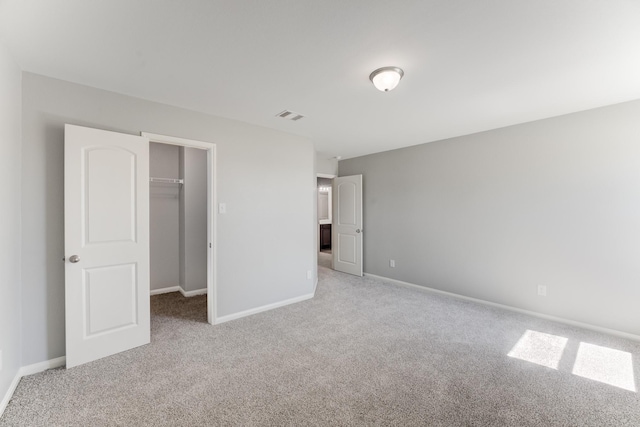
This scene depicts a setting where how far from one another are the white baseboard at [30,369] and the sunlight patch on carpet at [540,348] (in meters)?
3.85

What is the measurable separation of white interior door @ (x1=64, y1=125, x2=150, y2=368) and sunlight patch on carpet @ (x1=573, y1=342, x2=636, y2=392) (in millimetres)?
3845

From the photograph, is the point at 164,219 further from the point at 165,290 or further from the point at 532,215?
the point at 532,215

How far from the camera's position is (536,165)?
133 inches

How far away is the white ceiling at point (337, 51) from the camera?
152 cm

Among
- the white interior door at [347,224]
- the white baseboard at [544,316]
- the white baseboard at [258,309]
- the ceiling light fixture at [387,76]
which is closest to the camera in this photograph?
the ceiling light fixture at [387,76]

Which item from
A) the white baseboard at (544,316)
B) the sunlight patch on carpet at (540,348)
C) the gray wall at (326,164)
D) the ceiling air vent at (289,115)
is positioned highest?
the ceiling air vent at (289,115)

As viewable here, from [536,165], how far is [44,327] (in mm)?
5226

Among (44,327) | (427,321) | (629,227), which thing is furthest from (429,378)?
(44,327)

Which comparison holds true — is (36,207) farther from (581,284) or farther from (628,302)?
(628,302)

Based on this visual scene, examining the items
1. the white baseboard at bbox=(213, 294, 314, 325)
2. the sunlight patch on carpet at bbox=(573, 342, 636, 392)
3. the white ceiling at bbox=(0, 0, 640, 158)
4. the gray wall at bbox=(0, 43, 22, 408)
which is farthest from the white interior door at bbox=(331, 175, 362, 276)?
the gray wall at bbox=(0, 43, 22, 408)

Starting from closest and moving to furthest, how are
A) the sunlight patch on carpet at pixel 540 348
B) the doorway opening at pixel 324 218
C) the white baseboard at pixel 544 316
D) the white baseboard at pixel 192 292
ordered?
the sunlight patch on carpet at pixel 540 348, the white baseboard at pixel 544 316, the white baseboard at pixel 192 292, the doorway opening at pixel 324 218

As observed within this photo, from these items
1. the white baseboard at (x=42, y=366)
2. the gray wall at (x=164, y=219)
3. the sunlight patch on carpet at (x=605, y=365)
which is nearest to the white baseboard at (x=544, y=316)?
the sunlight patch on carpet at (x=605, y=365)

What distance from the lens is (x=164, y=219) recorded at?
4316 mm

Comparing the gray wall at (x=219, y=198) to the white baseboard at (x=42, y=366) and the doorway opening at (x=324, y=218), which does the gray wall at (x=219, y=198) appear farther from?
the doorway opening at (x=324, y=218)
